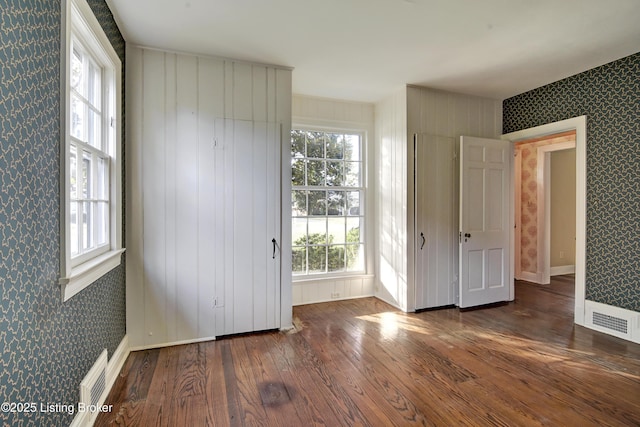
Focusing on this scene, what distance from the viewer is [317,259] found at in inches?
167

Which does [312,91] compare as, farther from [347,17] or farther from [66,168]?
[66,168]

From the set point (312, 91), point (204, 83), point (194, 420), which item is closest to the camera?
point (194, 420)

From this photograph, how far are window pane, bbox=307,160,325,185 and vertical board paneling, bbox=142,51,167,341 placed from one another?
→ 1817 millimetres

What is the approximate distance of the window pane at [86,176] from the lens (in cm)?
208

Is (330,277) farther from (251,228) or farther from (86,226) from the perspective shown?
(86,226)

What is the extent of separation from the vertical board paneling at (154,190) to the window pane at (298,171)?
1.64 meters

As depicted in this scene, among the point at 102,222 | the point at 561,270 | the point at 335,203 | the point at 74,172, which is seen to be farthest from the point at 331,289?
the point at 561,270

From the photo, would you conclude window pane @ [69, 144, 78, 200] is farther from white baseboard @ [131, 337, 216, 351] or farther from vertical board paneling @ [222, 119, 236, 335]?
white baseboard @ [131, 337, 216, 351]

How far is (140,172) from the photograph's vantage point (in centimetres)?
282

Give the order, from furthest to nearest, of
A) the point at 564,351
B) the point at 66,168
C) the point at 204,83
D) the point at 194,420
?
the point at 204,83 < the point at 564,351 < the point at 194,420 < the point at 66,168

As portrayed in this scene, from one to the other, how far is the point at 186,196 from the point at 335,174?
2040 mm

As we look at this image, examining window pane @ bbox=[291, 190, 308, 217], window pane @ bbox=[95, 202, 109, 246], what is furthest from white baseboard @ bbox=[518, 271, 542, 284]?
window pane @ bbox=[95, 202, 109, 246]

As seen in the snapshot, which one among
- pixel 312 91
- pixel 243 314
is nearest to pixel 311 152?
pixel 312 91

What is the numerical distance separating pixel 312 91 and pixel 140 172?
2240mm
